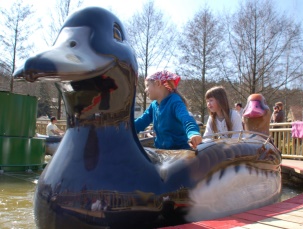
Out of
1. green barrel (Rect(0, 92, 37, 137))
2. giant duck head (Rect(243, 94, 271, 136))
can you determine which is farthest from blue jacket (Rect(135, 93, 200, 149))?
green barrel (Rect(0, 92, 37, 137))

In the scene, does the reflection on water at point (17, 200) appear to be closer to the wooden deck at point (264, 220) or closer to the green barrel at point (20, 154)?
the green barrel at point (20, 154)

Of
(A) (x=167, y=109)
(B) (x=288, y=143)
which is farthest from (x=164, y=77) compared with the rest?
(B) (x=288, y=143)

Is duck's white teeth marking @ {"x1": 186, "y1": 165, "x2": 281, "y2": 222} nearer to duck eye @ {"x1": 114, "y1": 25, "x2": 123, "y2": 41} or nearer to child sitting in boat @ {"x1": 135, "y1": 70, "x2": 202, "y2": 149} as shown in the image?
child sitting in boat @ {"x1": 135, "y1": 70, "x2": 202, "y2": 149}

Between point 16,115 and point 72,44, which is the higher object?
point 72,44

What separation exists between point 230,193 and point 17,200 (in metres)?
2.49

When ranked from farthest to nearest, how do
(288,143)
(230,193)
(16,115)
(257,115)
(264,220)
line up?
(288,143) < (16,115) < (257,115) < (230,193) < (264,220)

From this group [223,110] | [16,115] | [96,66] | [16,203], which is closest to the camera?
[96,66]

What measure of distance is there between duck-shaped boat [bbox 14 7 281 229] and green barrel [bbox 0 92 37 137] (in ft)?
18.2

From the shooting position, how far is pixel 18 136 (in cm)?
752

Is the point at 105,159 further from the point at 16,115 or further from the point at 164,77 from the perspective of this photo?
the point at 16,115

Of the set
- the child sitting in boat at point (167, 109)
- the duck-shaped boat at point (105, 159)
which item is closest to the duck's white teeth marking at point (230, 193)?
the duck-shaped boat at point (105, 159)

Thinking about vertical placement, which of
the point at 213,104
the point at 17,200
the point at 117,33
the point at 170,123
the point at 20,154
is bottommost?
the point at 17,200

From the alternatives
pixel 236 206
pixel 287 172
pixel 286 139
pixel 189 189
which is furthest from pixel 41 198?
pixel 286 139

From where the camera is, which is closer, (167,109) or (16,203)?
(167,109)
